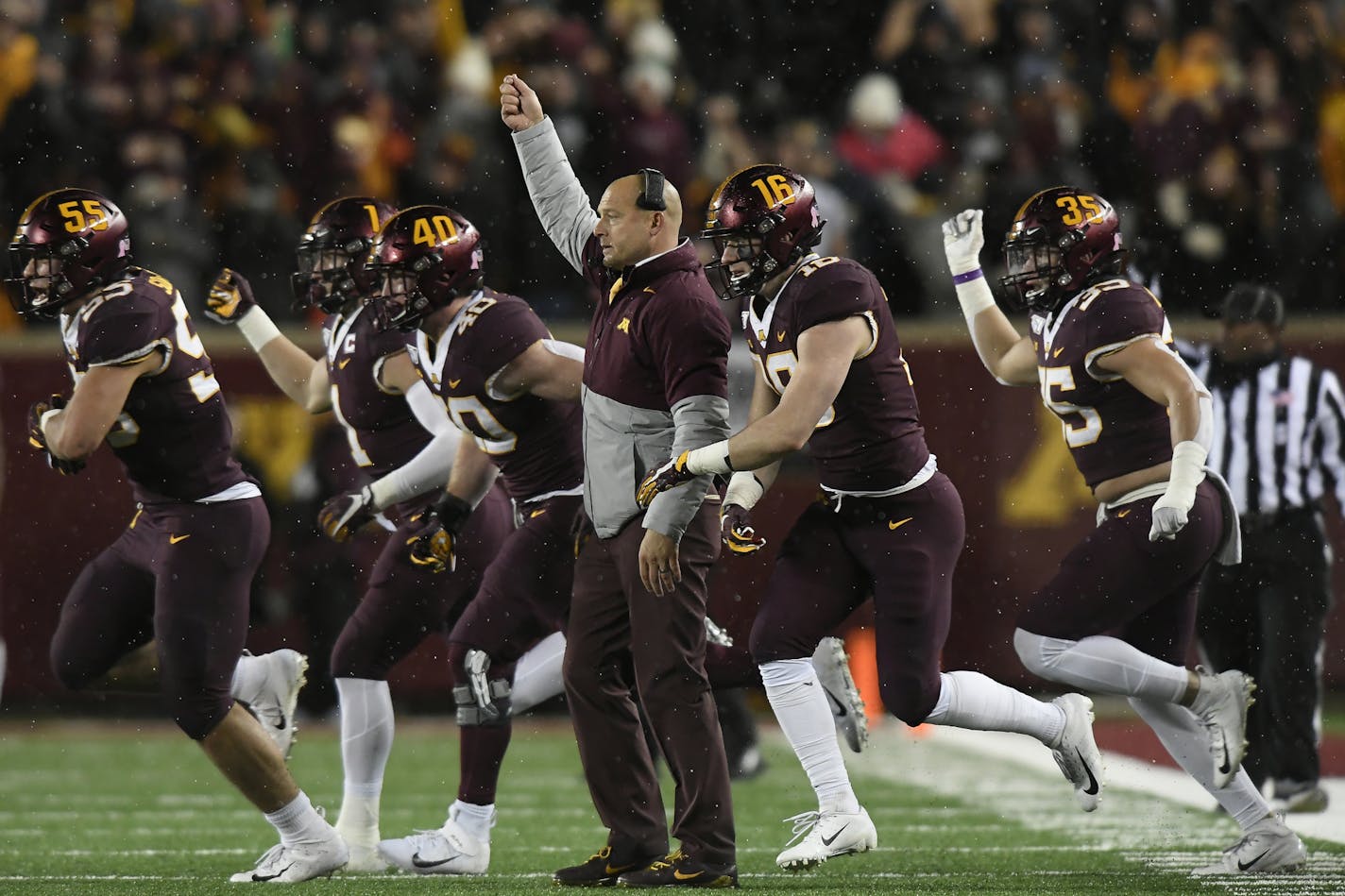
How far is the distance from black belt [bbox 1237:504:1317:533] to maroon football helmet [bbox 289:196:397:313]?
306 centimetres

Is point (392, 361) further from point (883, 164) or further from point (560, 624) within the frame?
point (883, 164)

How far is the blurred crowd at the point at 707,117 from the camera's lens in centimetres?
987

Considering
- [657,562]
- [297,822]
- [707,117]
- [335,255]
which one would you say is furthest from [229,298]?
[707,117]

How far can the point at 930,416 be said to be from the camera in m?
9.71

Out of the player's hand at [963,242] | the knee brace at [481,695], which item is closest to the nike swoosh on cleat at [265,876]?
the knee brace at [481,695]

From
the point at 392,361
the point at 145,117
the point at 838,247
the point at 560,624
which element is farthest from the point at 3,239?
the point at 560,624

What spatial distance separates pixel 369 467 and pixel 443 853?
1287mm

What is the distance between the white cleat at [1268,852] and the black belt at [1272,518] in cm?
187

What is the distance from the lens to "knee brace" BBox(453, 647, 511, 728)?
5.35m

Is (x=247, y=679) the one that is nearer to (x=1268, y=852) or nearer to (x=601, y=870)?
(x=601, y=870)

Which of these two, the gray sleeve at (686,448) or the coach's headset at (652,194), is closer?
the gray sleeve at (686,448)

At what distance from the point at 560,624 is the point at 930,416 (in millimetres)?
4524

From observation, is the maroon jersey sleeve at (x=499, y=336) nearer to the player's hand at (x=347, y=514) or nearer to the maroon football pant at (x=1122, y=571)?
the player's hand at (x=347, y=514)

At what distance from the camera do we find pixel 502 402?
17.7 ft
